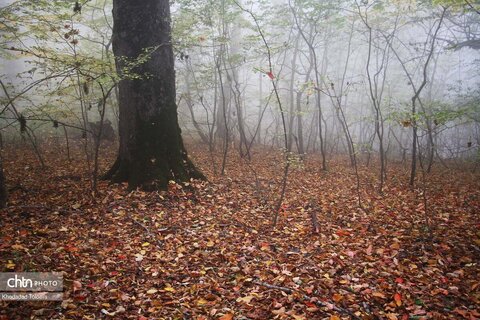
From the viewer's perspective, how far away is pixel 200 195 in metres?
6.80

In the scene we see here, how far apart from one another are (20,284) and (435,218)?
6954 mm

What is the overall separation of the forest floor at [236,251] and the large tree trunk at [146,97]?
1.64 feet

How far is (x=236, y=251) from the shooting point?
4738 mm

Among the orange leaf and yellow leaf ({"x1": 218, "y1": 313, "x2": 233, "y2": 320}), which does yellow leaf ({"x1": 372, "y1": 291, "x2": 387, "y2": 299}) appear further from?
yellow leaf ({"x1": 218, "y1": 313, "x2": 233, "y2": 320})

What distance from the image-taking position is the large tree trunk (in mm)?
6348

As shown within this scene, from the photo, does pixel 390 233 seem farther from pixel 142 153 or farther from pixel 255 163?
pixel 255 163

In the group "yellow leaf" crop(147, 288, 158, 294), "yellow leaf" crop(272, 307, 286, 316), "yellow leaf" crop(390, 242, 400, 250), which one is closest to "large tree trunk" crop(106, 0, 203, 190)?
"yellow leaf" crop(147, 288, 158, 294)

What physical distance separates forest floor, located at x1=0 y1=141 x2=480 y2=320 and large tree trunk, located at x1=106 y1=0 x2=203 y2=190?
1.64 ft

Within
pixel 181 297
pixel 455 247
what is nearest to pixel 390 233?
pixel 455 247

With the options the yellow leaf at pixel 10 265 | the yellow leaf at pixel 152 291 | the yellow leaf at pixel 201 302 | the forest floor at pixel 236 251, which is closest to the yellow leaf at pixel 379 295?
the forest floor at pixel 236 251

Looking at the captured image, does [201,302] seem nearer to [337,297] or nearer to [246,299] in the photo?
[246,299]

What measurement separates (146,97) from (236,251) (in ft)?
12.7

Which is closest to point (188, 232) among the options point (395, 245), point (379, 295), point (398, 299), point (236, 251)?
point (236, 251)

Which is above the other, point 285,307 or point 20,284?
point 20,284
